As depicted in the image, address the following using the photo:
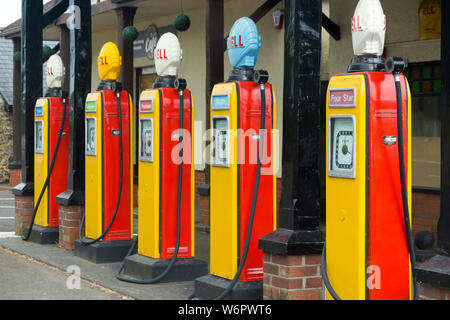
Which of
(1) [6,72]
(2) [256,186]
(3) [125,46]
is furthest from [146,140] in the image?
(1) [6,72]

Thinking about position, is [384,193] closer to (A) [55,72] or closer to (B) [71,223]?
(B) [71,223]

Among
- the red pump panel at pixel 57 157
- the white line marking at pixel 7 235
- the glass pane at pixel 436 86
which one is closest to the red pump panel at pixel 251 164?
the glass pane at pixel 436 86

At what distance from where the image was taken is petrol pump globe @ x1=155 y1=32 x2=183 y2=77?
7156mm

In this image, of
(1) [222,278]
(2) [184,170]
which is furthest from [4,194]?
(1) [222,278]

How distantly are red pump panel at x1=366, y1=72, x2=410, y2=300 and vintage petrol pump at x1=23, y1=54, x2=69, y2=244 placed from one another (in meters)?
5.70

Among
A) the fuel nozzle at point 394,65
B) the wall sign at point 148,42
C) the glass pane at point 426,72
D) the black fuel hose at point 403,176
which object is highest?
the wall sign at point 148,42

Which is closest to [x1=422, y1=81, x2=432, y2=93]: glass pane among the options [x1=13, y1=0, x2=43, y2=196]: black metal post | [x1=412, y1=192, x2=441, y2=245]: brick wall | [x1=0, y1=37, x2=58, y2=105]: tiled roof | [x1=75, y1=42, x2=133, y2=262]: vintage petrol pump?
[x1=412, y1=192, x2=441, y2=245]: brick wall

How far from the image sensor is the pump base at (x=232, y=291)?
5.84 meters

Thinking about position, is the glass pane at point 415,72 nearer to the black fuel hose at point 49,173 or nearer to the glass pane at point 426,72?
the glass pane at point 426,72

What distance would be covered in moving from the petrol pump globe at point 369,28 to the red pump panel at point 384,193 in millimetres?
231

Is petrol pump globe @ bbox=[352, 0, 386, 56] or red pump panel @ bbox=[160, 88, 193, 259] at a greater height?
petrol pump globe @ bbox=[352, 0, 386, 56]

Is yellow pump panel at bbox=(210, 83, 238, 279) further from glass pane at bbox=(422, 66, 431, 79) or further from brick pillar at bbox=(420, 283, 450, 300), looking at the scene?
glass pane at bbox=(422, 66, 431, 79)

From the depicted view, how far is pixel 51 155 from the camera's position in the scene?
9664 millimetres
